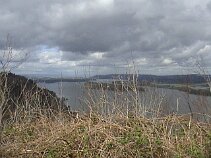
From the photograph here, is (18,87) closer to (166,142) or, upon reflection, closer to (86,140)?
(86,140)

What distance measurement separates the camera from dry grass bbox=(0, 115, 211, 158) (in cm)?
632

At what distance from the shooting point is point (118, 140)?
21.3 ft

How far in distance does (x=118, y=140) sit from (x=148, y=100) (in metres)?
1.56

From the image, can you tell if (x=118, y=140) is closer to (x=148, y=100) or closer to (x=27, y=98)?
(x=148, y=100)

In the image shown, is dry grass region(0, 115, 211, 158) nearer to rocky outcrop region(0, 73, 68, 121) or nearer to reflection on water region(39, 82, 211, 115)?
reflection on water region(39, 82, 211, 115)

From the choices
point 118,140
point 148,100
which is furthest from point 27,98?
point 118,140

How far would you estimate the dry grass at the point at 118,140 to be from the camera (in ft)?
20.7

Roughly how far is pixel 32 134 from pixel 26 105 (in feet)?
5.19

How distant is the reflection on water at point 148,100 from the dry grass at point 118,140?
478 mm

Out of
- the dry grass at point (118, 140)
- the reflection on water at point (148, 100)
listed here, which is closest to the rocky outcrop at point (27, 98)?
the reflection on water at point (148, 100)

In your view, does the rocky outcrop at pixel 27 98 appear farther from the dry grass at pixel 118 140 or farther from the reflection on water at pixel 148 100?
the dry grass at pixel 118 140

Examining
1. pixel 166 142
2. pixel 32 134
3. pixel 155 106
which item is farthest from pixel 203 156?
pixel 32 134

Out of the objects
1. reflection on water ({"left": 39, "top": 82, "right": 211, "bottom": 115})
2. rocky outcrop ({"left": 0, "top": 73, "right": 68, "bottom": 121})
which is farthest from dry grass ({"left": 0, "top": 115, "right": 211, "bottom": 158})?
rocky outcrop ({"left": 0, "top": 73, "right": 68, "bottom": 121})

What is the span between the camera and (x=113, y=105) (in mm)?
7711
